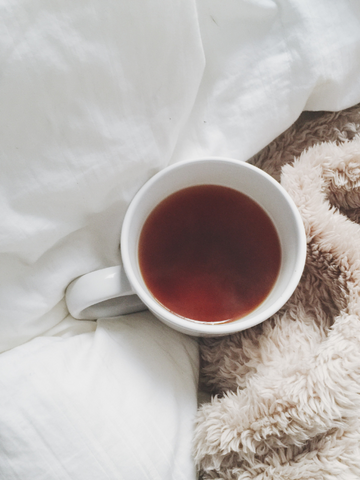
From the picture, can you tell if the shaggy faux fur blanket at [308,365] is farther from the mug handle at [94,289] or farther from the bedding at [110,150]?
the mug handle at [94,289]

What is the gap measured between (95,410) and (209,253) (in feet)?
0.86

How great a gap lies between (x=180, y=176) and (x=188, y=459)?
39 centimetres

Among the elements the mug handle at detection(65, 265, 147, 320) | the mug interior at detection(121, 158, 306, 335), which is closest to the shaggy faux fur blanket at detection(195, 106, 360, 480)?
the mug interior at detection(121, 158, 306, 335)

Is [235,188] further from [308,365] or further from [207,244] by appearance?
[308,365]

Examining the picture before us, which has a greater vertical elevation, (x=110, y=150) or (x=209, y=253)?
(x=110, y=150)

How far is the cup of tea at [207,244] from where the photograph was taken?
1.60ft

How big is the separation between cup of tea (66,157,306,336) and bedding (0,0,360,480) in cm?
4

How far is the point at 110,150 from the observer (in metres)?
0.46

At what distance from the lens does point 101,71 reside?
43cm

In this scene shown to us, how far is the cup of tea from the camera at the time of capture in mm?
487

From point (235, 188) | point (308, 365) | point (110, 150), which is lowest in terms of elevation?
point (308, 365)

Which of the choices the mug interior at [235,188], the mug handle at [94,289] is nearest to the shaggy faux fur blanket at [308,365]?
the mug interior at [235,188]

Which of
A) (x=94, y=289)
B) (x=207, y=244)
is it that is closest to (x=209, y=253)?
(x=207, y=244)

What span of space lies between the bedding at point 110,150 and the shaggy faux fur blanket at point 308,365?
0.15 feet
